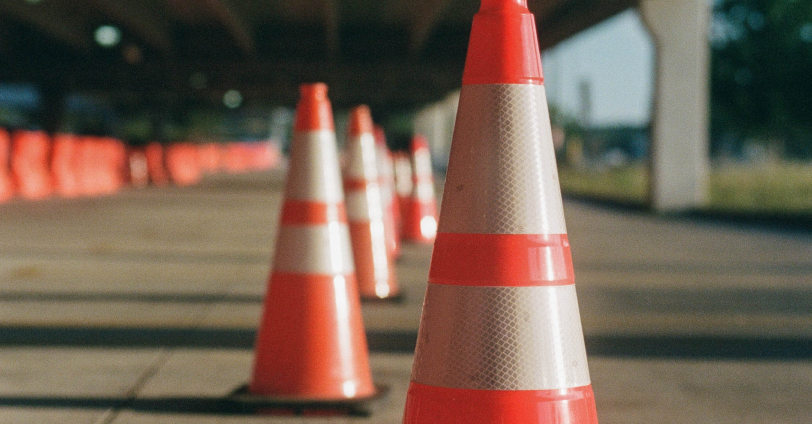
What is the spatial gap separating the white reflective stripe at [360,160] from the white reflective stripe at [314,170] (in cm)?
373

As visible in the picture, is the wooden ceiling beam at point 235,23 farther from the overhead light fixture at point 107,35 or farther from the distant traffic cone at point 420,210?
the distant traffic cone at point 420,210

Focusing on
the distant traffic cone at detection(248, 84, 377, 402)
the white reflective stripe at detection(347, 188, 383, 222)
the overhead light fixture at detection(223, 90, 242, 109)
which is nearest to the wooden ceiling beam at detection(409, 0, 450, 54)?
the white reflective stripe at detection(347, 188, 383, 222)

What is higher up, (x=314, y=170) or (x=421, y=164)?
(x=421, y=164)

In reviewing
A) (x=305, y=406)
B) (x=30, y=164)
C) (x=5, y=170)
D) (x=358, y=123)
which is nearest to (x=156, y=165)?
(x=30, y=164)

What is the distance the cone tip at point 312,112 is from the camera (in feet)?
16.8

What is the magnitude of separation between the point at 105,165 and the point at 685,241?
20265 mm

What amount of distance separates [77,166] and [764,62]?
2938 centimetres

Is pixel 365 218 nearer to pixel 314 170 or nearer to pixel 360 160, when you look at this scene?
pixel 360 160

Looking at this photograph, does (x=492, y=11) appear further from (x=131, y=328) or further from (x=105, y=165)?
(x=105, y=165)

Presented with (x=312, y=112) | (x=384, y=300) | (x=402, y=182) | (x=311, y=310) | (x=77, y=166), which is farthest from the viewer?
(x=77, y=166)

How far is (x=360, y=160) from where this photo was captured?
904cm

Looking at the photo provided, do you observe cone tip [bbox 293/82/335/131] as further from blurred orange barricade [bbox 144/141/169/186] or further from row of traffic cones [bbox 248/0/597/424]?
blurred orange barricade [bbox 144/141/169/186]

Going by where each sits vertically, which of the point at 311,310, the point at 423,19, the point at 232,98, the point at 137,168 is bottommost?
the point at 311,310

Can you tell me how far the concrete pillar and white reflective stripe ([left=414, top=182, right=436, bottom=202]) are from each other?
7.58m
